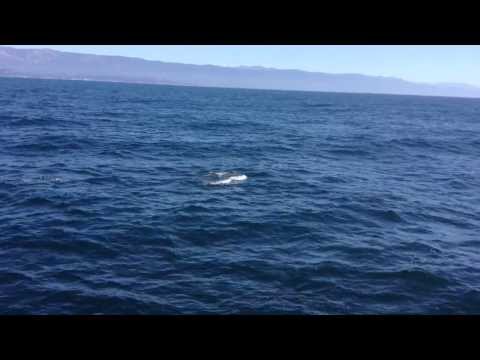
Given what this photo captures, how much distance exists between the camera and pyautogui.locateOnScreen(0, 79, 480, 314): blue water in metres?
11.8

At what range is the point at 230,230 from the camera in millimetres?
17312

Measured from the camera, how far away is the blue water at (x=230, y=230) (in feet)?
38.7

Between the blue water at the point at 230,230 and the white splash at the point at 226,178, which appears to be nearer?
the blue water at the point at 230,230

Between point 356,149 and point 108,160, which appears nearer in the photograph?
point 108,160

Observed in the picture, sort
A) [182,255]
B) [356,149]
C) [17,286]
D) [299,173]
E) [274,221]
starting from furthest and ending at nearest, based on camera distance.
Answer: [356,149], [299,173], [274,221], [182,255], [17,286]

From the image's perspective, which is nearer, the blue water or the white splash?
the blue water

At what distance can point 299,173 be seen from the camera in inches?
1128

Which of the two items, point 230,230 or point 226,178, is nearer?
point 230,230

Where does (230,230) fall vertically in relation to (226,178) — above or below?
below
